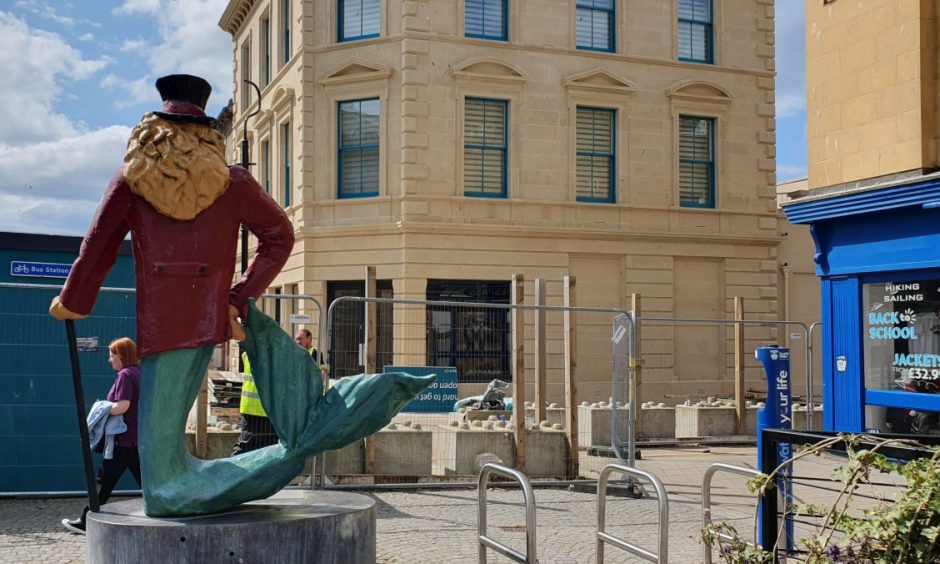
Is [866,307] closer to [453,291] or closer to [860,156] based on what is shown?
[860,156]

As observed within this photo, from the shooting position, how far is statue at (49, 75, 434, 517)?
5.51 metres

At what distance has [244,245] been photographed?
17.5 meters

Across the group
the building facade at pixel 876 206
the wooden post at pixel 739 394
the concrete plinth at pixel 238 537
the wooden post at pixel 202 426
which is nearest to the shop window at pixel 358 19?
the wooden post at pixel 739 394

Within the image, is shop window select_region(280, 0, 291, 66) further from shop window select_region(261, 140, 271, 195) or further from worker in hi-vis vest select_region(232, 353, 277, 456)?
worker in hi-vis vest select_region(232, 353, 277, 456)

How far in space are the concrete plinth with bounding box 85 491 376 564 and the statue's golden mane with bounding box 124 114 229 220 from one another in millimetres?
1647

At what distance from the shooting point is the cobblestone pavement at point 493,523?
8.60 meters

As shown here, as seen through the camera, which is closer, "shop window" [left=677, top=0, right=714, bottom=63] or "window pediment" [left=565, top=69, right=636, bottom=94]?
"window pediment" [left=565, top=69, right=636, bottom=94]

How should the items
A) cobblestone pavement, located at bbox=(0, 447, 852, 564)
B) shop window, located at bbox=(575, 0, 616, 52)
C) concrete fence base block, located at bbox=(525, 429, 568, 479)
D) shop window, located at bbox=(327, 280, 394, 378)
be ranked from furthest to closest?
shop window, located at bbox=(575, 0, 616, 52) → shop window, located at bbox=(327, 280, 394, 378) → concrete fence base block, located at bbox=(525, 429, 568, 479) → cobblestone pavement, located at bbox=(0, 447, 852, 564)

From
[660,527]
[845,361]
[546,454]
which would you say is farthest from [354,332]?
[660,527]

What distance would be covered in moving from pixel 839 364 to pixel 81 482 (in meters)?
10.0

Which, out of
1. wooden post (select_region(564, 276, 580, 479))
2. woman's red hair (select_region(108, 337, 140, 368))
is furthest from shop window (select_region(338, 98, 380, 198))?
woman's red hair (select_region(108, 337, 140, 368))

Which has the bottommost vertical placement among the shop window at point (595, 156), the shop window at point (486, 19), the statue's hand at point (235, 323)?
the statue's hand at point (235, 323)

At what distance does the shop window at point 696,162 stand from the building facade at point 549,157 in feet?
0.15

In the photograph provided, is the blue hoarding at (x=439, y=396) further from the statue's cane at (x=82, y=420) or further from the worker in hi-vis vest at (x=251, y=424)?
the statue's cane at (x=82, y=420)
